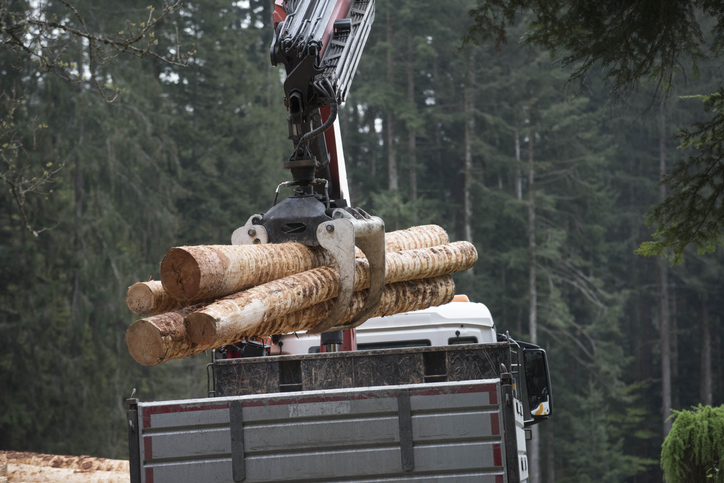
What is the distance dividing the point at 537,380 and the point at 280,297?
161 inches

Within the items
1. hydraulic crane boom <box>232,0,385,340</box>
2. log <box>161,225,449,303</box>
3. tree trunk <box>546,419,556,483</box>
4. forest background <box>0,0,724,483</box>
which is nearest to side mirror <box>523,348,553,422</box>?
hydraulic crane boom <box>232,0,385,340</box>

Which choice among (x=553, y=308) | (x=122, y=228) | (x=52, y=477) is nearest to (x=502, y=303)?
(x=553, y=308)

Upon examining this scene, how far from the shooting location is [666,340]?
34.2 m

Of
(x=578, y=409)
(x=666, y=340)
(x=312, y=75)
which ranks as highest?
(x=312, y=75)

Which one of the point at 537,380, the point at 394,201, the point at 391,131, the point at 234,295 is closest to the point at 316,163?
the point at 234,295

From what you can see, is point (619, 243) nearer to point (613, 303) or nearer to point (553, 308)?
point (613, 303)

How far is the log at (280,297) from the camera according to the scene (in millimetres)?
3791

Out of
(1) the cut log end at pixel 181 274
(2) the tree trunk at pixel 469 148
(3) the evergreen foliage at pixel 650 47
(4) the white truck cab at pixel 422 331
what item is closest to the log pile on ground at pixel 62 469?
(4) the white truck cab at pixel 422 331

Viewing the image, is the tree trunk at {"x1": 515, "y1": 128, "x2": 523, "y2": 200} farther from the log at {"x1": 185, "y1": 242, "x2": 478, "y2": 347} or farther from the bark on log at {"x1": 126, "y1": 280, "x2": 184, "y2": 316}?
the bark on log at {"x1": 126, "y1": 280, "x2": 184, "y2": 316}

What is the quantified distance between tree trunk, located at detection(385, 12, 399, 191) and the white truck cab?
24.6 m

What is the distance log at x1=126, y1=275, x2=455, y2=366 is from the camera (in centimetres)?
392

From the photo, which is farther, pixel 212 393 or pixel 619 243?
pixel 619 243

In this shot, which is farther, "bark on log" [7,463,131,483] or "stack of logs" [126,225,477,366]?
"bark on log" [7,463,131,483]

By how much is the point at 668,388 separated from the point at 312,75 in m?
32.3
